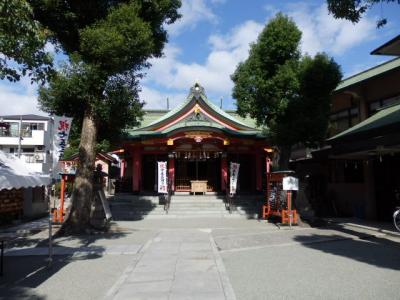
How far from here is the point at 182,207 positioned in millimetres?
20516

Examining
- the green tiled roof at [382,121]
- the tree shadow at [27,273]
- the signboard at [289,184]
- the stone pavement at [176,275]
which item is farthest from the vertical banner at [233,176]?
the tree shadow at [27,273]

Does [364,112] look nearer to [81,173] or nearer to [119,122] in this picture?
[119,122]

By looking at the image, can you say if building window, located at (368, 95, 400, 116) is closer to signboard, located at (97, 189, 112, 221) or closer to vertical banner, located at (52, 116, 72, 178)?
signboard, located at (97, 189, 112, 221)

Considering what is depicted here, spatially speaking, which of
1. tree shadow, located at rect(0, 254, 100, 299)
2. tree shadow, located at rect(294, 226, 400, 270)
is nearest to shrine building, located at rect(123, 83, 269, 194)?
tree shadow, located at rect(294, 226, 400, 270)

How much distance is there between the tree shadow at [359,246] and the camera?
8.65 metres

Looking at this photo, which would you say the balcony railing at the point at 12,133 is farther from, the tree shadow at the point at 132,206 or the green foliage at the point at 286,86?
the green foliage at the point at 286,86

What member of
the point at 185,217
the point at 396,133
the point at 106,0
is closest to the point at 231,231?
the point at 185,217

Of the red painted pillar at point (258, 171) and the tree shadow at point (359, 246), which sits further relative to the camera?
the red painted pillar at point (258, 171)

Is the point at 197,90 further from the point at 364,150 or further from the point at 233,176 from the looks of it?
the point at 364,150

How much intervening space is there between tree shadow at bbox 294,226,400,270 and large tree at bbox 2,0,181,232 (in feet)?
24.8

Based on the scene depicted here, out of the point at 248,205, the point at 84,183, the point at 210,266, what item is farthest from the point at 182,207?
the point at 210,266

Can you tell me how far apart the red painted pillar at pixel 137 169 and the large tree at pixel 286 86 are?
9.04m

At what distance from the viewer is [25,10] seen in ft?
22.2

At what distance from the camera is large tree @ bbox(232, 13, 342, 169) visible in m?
15.4
